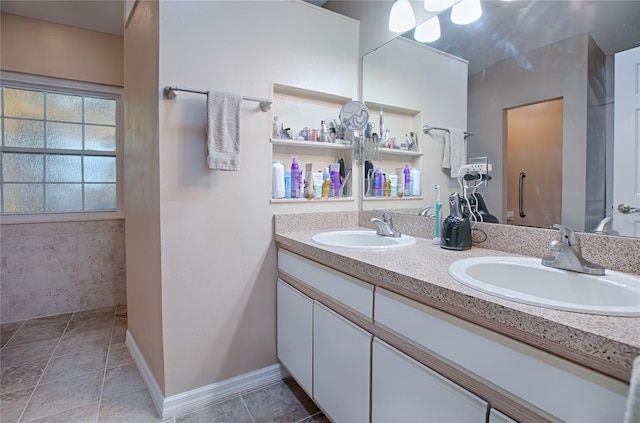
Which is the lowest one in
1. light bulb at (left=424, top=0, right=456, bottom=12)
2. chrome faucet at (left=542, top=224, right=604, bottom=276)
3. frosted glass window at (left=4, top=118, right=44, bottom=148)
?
chrome faucet at (left=542, top=224, right=604, bottom=276)

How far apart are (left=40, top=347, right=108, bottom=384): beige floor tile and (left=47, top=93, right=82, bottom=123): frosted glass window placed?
213 centimetres

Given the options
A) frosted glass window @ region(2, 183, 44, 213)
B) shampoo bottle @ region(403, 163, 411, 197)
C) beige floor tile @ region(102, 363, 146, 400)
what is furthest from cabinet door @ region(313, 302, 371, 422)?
frosted glass window @ region(2, 183, 44, 213)

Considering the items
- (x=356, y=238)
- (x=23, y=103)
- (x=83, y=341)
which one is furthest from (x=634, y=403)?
(x=23, y=103)

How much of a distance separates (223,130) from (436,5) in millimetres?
1259

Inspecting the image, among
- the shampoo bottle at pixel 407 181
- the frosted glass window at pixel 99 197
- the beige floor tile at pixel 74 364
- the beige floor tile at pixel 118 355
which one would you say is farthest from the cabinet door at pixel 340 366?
the frosted glass window at pixel 99 197

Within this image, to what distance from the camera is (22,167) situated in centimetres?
284

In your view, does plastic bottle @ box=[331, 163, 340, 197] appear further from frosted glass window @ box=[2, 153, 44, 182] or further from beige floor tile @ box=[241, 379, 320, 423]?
frosted glass window @ box=[2, 153, 44, 182]

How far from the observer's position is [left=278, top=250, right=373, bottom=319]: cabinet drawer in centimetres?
115

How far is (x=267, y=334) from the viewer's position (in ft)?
6.10

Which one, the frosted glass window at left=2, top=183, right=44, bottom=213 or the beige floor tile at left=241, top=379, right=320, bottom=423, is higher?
the frosted glass window at left=2, top=183, right=44, bottom=213

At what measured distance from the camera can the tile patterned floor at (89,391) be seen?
158 cm

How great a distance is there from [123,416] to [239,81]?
1798 millimetres

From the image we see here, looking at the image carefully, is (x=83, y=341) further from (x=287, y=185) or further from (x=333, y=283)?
(x=333, y=283)

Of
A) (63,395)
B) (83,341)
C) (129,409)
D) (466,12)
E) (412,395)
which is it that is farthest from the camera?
(83,341)
